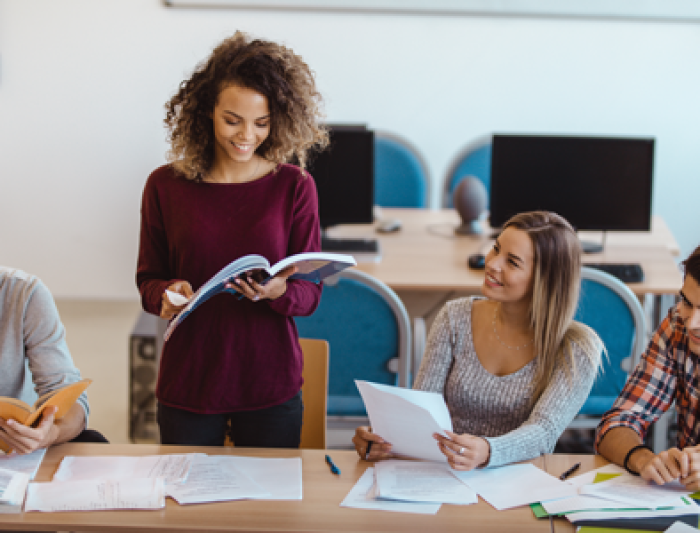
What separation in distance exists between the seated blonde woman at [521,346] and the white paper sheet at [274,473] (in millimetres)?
376

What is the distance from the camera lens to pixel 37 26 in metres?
3.92

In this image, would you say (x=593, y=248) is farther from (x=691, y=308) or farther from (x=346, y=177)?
(x=691, y=308)

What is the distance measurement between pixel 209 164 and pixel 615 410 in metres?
0.95

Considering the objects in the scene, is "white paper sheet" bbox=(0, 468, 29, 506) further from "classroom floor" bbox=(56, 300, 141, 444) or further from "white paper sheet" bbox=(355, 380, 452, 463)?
"classroom floor" bbox=(56, 300, 141, 444)

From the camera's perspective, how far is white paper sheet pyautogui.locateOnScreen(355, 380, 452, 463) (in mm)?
1249

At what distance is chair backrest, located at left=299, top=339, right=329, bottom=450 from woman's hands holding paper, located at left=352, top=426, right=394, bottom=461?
1.09 feet

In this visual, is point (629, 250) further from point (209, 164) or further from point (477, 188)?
point (209, 164)

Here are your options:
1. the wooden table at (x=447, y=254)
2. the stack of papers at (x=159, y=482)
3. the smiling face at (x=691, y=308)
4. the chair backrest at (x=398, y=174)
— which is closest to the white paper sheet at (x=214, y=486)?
the stack of papers at (x=159, y=482)

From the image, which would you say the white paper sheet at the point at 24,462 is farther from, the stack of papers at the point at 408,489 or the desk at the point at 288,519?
the stack of papers at the point at 408,489

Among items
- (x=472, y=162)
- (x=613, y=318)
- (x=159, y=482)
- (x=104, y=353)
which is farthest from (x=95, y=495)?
(x=472, y=162)

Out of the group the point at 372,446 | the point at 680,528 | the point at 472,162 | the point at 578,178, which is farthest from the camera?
the point at 472,162

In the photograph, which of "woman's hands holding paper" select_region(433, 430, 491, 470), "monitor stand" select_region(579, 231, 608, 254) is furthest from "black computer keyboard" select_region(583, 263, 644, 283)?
"woman's hands holding paper" select_region(433, 430, 491, 470)

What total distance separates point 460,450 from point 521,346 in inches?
14.1

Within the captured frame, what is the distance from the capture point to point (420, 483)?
4.19 ft
